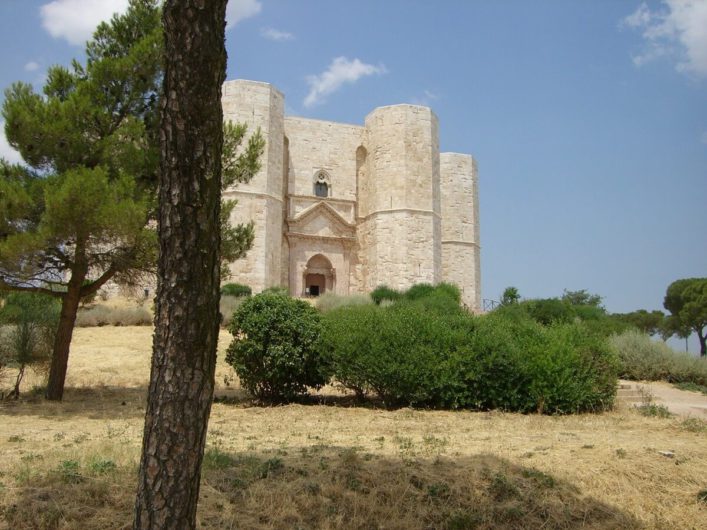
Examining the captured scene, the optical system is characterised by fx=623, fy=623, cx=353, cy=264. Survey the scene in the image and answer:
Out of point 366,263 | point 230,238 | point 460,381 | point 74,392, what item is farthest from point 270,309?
point 366,263

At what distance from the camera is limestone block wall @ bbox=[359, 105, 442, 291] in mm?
25562

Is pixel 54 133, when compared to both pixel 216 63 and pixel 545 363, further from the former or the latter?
pixel 545 363

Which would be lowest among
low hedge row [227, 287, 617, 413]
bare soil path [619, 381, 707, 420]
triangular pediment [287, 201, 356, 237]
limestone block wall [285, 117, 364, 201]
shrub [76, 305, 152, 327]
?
bare soil path [619, 381, 707, 420]

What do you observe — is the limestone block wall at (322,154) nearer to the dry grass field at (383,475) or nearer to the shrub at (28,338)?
the shrub at (28,338)

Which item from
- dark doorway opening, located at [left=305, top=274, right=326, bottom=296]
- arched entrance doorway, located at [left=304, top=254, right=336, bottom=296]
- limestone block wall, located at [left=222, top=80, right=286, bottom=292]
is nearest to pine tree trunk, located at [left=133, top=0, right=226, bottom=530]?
limestone block wall, located at [left=222, top=80, right=286, bottom=292]

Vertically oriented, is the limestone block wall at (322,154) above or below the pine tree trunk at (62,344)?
above

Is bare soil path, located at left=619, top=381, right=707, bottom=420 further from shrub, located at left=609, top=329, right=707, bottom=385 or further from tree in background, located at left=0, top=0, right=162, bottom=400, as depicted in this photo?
tree in background, located at left=0, top=0, right=162, bottom=400

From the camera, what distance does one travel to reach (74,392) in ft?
30.6

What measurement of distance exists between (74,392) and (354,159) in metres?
19.7

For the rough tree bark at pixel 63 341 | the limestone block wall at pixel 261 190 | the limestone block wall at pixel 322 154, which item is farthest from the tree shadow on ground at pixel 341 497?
the limestone block wall at pixel 322 154

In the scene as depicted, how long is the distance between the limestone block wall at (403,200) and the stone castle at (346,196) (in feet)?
0.14

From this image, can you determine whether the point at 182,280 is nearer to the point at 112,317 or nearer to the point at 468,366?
the point at 468,366

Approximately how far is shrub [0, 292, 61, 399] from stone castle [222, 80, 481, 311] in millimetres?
13973

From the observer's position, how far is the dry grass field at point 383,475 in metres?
3.87
